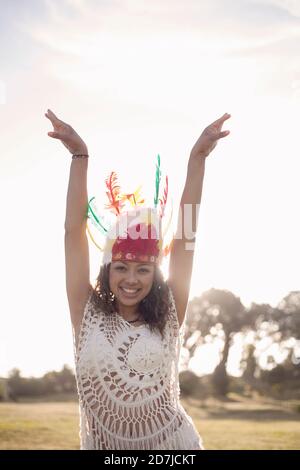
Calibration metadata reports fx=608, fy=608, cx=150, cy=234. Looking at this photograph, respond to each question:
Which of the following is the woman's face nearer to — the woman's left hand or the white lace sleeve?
the white lace sleeve

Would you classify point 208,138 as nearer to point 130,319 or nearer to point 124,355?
point 130,319

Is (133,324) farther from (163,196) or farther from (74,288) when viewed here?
(163,196)

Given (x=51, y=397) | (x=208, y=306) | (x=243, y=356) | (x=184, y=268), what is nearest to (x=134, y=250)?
(x=184, y=268)

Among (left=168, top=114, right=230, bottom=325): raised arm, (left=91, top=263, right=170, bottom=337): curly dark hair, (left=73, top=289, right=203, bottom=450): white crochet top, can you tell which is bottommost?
(left=73, top=289, right=203, bottom=450): white crochet top

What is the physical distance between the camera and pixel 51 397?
24.3 meters

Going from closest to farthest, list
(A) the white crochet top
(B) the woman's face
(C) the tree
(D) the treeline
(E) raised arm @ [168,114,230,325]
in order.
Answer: (A) the white crochet top
(B) the woman's face
(E) raised arm @ [168,114,230,325]
(D) the treeline
(C) the tree

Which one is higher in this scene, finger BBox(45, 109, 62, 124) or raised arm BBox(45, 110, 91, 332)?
finger BBox(45, 109, 62, 124)

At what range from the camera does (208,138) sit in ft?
11.2

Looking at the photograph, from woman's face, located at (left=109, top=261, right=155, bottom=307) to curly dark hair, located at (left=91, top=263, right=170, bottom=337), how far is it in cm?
7

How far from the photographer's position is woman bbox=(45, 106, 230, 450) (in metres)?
3.02

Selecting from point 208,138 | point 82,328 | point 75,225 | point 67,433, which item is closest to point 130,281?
point 82,328

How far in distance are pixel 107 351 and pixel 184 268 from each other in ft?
2.16

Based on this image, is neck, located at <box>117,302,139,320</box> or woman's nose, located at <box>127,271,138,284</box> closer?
woman's nose, located at <box>127,271,138,284</box>

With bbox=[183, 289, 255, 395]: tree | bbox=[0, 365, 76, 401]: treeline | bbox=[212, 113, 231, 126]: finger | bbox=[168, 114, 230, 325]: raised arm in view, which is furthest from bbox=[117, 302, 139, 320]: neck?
bbox=[183, 289, 255, 395]: tree
